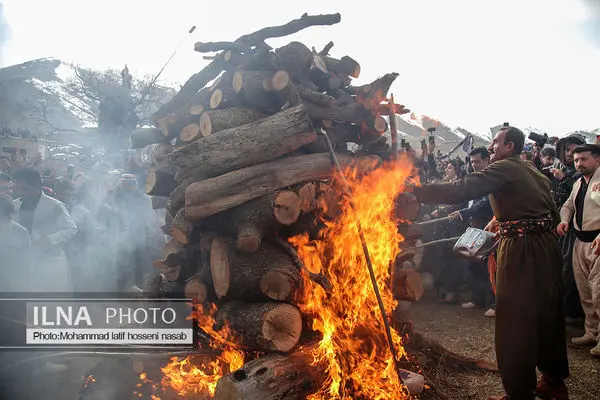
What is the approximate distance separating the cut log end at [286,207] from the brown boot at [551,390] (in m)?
3.13

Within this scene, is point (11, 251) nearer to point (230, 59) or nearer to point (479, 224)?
point (230, 59)

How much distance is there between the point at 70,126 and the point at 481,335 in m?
46.4

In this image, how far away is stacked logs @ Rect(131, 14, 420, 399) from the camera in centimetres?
378

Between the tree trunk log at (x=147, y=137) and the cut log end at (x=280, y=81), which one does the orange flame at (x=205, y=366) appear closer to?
the cut log end at (x=280, y=81)

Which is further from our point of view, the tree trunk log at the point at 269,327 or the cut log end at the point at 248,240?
the cut log end at the point at 248,240

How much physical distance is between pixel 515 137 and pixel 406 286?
2032 millimetres

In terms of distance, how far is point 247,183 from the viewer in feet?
13.3

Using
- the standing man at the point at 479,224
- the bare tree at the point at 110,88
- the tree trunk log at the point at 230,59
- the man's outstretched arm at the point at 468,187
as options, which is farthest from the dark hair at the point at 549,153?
the bare tree at the point at 110,88

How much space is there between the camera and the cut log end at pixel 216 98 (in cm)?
509

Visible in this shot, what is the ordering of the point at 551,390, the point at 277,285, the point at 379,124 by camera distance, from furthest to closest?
the point at 379,124, the point at 551,390, the point at 277,285

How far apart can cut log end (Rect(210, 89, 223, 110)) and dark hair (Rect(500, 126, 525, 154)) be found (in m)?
3.51

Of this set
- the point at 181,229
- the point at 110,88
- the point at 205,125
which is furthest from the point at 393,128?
the point at 110,88

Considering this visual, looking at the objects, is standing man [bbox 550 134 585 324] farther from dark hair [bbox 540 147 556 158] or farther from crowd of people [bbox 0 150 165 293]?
crowd of people [bbox 0 150 165 293]

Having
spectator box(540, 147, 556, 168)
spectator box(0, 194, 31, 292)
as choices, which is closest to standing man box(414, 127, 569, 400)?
spectator box(540, 147, 556, 168)
